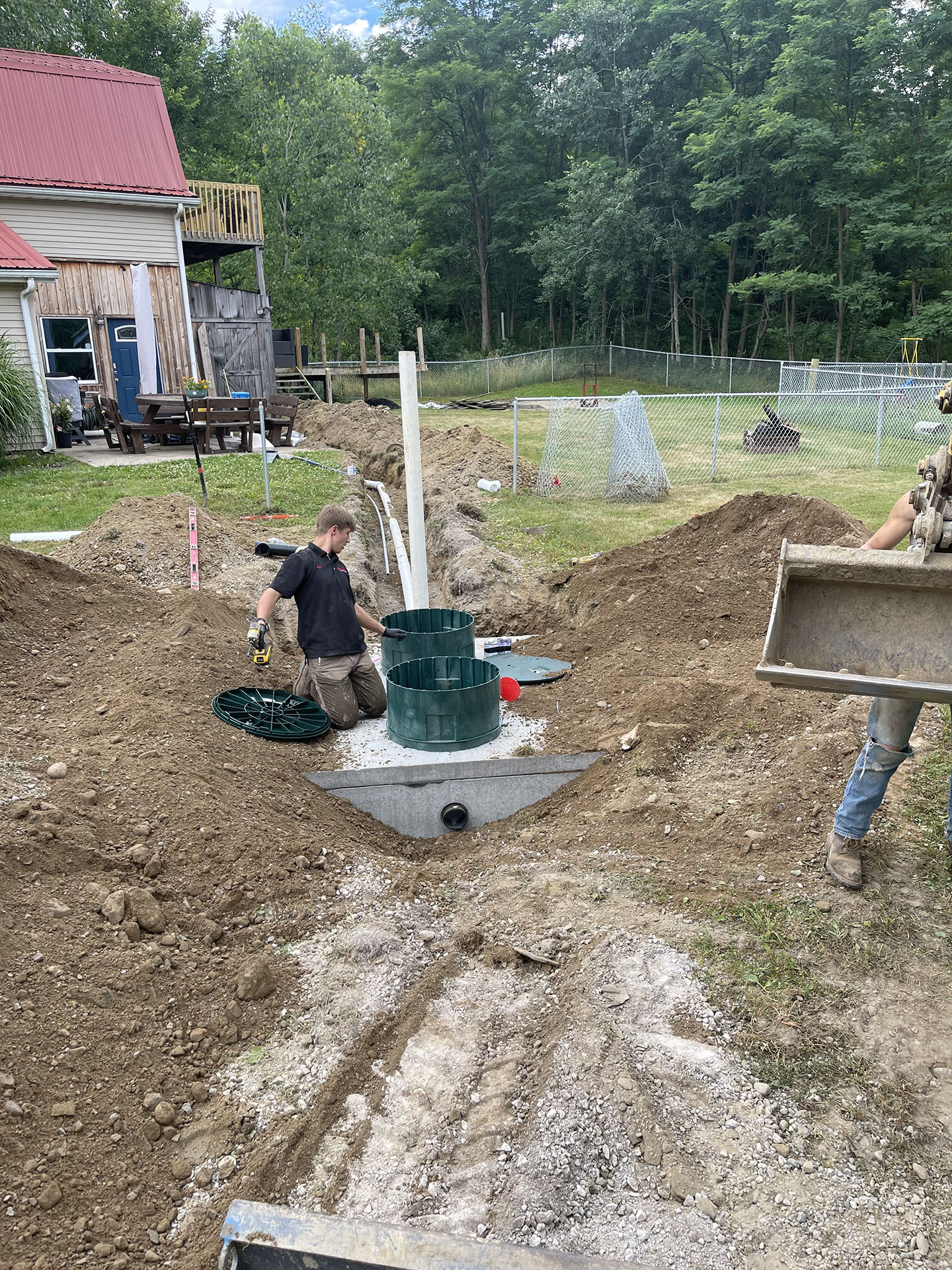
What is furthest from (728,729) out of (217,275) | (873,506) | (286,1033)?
(217,275)

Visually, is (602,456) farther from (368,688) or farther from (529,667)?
(368,688)

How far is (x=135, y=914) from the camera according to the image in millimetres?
4047

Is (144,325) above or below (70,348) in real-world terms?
above

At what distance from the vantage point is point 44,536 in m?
10.7

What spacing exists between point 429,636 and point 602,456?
8806mm

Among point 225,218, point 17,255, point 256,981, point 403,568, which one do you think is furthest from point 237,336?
point 256,981

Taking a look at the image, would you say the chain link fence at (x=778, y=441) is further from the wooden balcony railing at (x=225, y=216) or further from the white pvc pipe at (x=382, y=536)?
the wooden balcony railing at (x=225, y=216)

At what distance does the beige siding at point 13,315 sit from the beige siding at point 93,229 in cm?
342

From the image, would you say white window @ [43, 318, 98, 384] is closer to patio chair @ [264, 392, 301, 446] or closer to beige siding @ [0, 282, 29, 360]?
beige siding @ [0, 282, 29, 360]

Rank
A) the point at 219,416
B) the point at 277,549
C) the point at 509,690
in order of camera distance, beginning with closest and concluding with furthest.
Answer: the point at 277,549 < the point at 509,690 < the point at 219,416

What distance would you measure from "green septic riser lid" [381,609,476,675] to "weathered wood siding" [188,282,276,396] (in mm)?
17792

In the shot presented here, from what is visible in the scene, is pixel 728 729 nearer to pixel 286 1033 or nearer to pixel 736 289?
pixel 286 1033

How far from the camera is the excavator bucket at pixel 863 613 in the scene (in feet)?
12.3

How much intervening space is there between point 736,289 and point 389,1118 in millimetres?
36525
